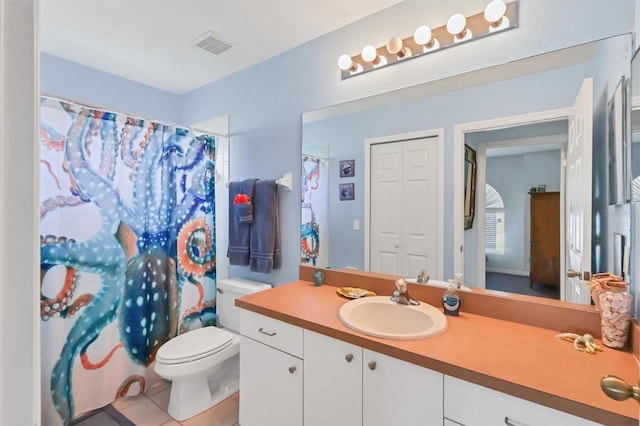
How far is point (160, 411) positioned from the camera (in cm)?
187

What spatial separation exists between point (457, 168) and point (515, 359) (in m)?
0.87

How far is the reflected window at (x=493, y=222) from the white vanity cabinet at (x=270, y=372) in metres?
0.99

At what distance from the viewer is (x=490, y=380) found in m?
0.87

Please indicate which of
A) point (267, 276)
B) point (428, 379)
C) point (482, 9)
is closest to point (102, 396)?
point (267, 276)

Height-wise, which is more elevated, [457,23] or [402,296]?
[457,23]

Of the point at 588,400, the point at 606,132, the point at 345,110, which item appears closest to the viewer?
the point at 588,400

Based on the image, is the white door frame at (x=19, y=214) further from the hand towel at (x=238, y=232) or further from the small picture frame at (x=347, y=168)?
the hand towel at (x=238, y=232)

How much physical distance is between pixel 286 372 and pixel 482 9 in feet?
6.25

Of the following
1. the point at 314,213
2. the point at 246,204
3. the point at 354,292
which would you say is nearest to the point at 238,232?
the point at 246,204

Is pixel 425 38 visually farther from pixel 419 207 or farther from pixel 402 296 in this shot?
pixel 402 296

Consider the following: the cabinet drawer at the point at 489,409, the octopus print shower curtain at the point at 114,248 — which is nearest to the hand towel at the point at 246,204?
the octopus print shower curtain at the point at 114,248

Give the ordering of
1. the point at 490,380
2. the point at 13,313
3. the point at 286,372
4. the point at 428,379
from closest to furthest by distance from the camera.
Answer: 1. the point at 13,313
2. the point at 490,380
3. the point at 428,379
4. the point at 286,372

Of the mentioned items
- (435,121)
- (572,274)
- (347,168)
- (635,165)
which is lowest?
(572,274)

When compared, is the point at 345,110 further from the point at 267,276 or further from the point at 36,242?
the point at 36,242
